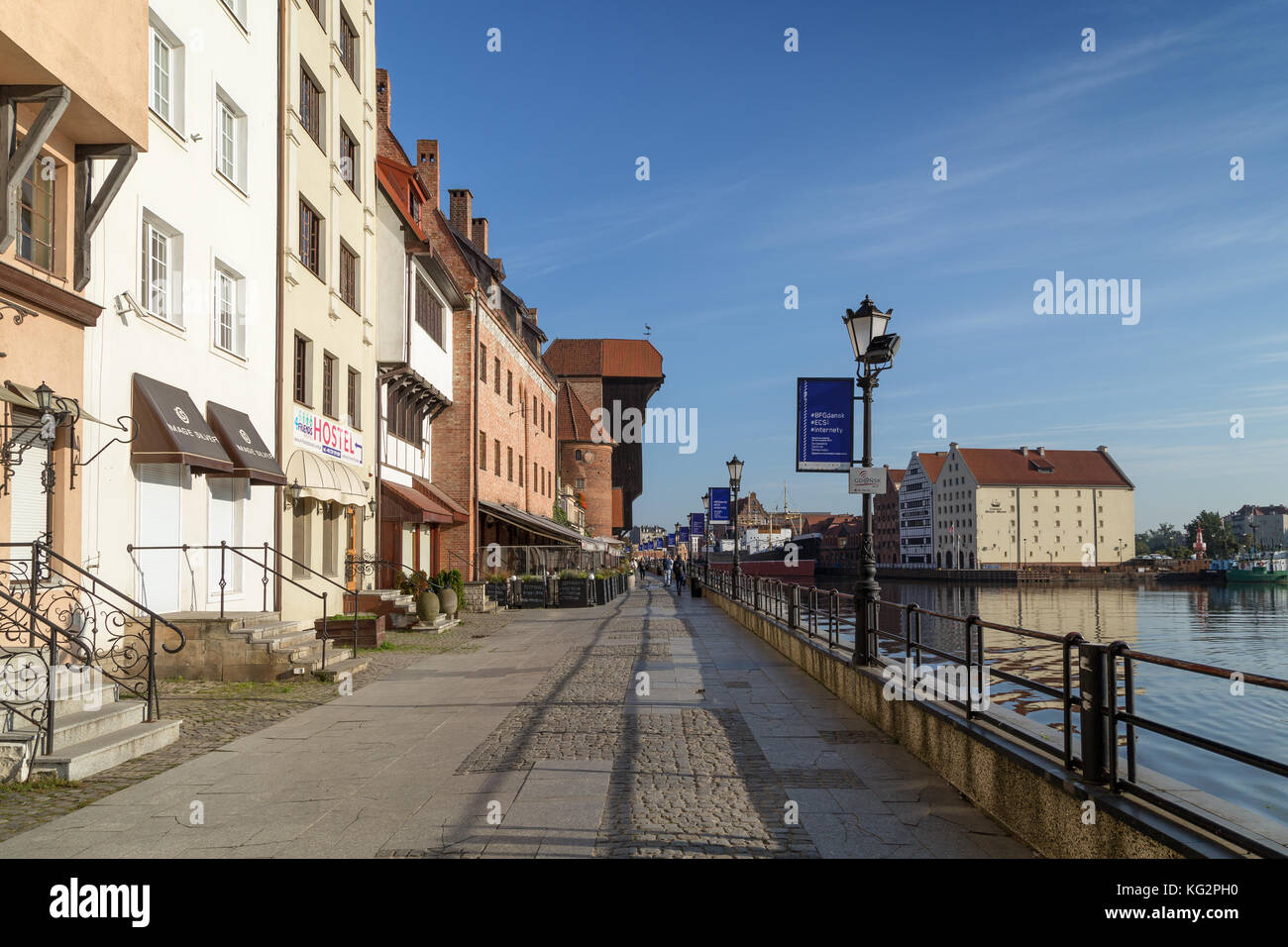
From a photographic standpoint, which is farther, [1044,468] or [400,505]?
[1044,468]

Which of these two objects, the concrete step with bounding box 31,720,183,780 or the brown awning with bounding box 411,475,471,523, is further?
the brown awning with bounding box 411,475,471,523

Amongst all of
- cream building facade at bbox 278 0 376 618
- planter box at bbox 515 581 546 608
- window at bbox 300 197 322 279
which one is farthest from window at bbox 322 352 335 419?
planter box at bbox 515 581 546 608

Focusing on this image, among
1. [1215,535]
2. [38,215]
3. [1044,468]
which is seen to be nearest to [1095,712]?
[38,215]

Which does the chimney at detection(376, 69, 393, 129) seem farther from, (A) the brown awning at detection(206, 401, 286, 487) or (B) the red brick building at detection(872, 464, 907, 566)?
(B) the red brick building at detection(872, 464, 907, 566)

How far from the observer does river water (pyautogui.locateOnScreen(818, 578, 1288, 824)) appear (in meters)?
12.9

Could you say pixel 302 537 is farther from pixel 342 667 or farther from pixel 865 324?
pixel 865 324

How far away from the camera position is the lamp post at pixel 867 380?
11094mm

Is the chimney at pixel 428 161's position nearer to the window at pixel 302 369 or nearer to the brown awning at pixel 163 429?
the window at pixel 302 369

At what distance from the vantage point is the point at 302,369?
63.0 ft

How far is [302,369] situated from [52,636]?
12.4 m

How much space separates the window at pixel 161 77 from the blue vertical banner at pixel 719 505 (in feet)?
98.3

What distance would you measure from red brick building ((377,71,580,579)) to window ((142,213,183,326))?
14521 millimetres

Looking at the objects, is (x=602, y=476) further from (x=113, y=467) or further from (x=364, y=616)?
(x=113, y=467)
